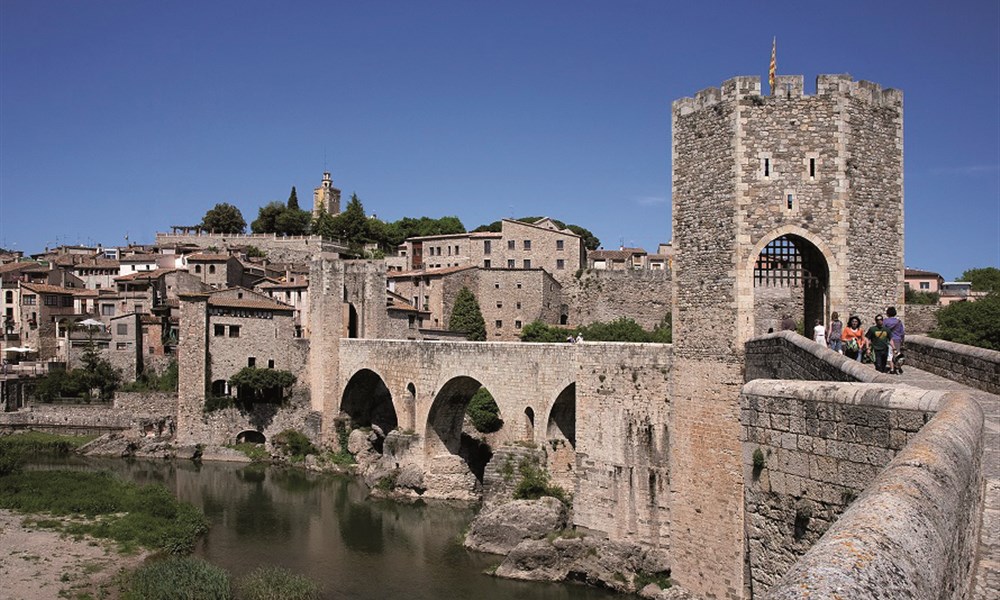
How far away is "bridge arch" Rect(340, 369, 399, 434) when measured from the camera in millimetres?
41844

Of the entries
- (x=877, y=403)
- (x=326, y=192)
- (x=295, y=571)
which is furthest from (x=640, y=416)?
(x=326, y=192)

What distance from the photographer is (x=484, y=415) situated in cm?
3981

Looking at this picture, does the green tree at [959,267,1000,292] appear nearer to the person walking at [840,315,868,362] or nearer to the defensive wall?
the defensive wall

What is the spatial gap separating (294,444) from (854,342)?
33941 mm

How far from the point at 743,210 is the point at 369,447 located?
28495mm

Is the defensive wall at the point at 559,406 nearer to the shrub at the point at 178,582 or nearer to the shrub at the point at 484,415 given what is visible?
the shrub at the point at 484,415

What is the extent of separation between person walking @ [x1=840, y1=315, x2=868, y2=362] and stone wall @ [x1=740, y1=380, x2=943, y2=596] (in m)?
5.77

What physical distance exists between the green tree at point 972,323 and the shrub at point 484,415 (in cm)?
1955

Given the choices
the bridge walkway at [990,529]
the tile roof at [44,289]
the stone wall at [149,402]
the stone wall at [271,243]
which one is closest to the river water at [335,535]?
the stone wall at [149,402]

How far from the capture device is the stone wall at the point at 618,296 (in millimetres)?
58031

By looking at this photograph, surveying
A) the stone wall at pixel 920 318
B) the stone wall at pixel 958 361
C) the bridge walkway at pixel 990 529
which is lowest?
the bridge walkway at pixel 990 529

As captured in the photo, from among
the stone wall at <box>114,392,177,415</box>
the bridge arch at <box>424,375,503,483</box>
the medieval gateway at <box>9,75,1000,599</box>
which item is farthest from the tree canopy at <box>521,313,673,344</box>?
the stone wall at <box>114,392,177,415</box>

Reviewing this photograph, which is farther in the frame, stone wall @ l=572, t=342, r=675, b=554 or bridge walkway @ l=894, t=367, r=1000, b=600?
stone wall @ l=572, t=342, r=675, b=554

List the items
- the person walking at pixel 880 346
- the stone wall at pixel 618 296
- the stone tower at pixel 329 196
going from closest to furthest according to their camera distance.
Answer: the person walking at pixel 880 346 → the stone wall at pixel 618 296 → the stone tower at pixel 329 196
